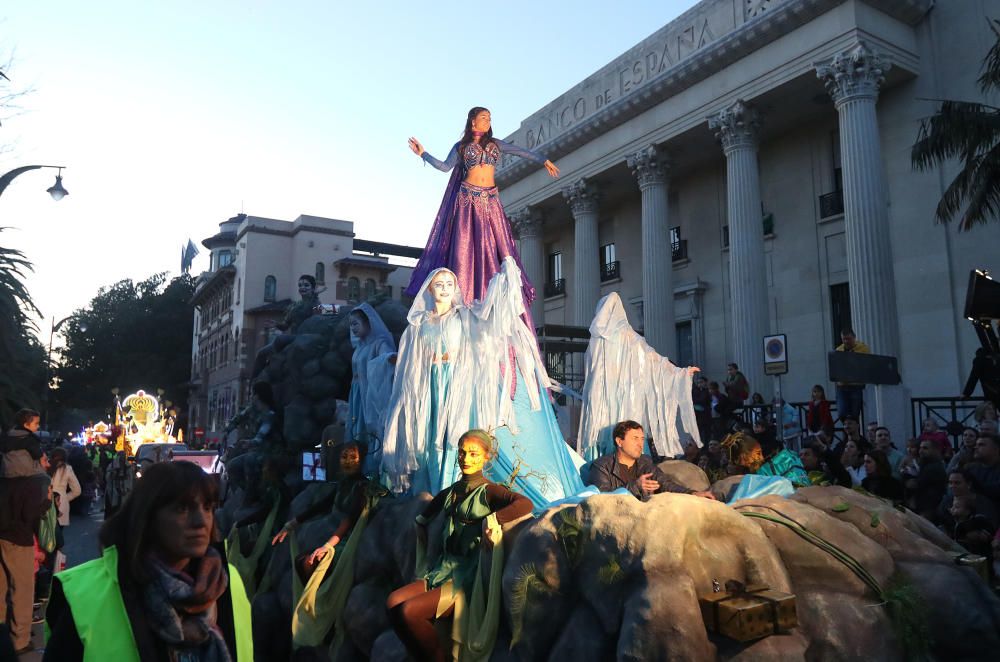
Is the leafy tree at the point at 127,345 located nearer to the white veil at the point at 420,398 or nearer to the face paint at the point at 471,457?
the white veil at the point at 420,398

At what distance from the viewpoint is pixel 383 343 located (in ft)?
30.4

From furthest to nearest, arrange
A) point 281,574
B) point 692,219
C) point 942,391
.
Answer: point 692,219
point 942,391
point 281,574

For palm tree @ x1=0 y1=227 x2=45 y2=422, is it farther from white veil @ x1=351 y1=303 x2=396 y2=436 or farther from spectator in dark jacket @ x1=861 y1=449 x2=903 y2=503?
spectator in dark jacket @ x1=861 y1=449 x2=903 y2=503

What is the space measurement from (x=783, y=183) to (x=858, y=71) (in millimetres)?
5379

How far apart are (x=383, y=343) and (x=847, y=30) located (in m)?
15.8

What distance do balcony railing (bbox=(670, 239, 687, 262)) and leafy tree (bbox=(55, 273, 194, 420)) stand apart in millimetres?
43561

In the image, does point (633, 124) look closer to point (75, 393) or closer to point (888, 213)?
point (888, 213)

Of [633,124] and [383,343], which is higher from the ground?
[633,124]

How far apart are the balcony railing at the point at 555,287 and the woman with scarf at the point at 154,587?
30.4 meters

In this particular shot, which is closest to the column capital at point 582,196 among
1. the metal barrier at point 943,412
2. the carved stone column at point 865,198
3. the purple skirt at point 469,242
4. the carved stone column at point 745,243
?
the carved stone column at point 745,243

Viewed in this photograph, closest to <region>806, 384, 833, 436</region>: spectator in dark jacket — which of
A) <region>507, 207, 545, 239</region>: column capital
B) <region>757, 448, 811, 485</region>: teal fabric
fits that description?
<region>757, 448, 811, 485</region>: teal fabric

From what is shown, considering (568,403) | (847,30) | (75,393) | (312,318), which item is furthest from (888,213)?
(75,393)

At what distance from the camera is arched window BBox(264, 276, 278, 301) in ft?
158

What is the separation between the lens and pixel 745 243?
21.1 m
